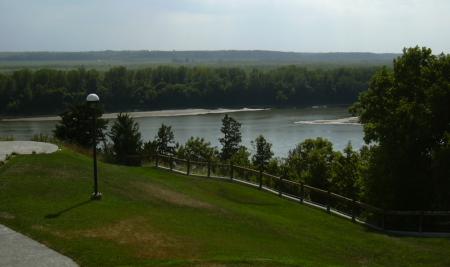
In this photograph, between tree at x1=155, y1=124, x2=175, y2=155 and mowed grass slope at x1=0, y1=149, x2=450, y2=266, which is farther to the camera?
tree at x1=155, y1=124, x2=175, y2=155

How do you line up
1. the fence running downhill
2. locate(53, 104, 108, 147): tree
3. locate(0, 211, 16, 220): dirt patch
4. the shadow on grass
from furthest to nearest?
locate(53, 104, 108, 147): tree → the fence running downhill → the shadow on grass → locate(0, 211, 16, 220): dirt patch

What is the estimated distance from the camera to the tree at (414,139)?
23.4 m

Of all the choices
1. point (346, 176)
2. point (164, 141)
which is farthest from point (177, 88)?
point (346, 176)

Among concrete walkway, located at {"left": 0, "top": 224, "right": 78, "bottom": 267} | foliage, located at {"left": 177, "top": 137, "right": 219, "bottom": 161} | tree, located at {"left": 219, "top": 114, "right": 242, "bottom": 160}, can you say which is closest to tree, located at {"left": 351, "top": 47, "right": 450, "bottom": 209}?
concrete walkway, located at {"left": 0, "top": 224, "right": 78, "bottom": 267}

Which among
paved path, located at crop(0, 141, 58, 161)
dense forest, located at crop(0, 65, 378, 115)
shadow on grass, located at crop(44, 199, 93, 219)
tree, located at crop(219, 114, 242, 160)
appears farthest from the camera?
dense forest, located at crop(0, 65, 378, 115)

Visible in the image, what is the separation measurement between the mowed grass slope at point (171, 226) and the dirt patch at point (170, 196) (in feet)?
Answer: 0.14

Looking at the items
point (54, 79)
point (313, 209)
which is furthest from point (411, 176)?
point (54, 79)

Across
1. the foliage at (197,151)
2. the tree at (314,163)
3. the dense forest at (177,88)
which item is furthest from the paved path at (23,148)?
the dense forest at (177,88)

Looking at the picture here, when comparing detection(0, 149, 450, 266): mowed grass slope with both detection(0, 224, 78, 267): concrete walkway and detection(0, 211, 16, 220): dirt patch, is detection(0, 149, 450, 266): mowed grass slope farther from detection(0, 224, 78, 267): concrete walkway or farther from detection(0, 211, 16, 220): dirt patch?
detection(0, 224, 78, 267): concrete walkway

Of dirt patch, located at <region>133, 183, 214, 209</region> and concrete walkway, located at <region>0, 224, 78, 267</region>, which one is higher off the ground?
concrete walkway, located at <region>0, 224, 78, 267</region>

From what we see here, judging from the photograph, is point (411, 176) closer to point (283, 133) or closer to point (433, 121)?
point (433, 121)

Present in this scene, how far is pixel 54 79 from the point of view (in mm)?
128500

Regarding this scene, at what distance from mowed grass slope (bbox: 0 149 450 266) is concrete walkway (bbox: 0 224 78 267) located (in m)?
0.26

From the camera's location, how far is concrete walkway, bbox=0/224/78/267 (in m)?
12.1
